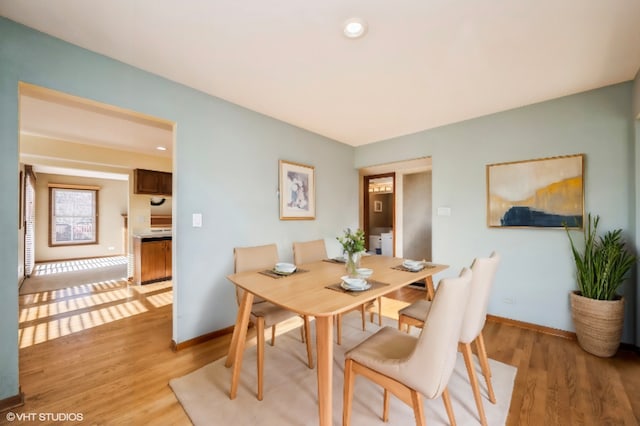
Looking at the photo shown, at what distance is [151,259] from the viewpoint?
4.59 meters

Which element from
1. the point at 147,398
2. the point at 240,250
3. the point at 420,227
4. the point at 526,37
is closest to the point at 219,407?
the point at 147,398

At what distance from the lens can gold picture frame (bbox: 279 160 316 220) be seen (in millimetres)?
3215

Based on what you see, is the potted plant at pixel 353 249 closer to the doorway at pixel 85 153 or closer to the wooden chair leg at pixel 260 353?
the wooden chair leg at pixel 260 353

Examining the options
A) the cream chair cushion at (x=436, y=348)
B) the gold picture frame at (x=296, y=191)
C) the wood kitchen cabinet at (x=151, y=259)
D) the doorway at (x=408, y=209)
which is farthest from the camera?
the doorway at (x=408, y=209)

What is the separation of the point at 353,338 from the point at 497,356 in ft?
4.08

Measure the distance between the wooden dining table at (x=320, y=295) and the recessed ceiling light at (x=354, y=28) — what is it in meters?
1.63

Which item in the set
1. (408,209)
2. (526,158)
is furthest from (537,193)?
(408,209)

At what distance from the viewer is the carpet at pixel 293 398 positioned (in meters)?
1.52

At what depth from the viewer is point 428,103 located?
107 inches

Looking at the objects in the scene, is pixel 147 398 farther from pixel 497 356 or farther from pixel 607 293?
pixel 607 293

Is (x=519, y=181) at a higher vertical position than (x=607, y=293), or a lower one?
higher

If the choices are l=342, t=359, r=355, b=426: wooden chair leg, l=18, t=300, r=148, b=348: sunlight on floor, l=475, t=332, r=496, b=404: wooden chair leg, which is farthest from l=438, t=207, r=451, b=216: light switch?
l=18, t=300, r=148, b=348: sunlight on floor

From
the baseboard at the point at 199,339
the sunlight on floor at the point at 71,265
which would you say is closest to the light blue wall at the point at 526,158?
the baseboard at the point at 199,339

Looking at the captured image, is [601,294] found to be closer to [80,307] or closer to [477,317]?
[477,317]
